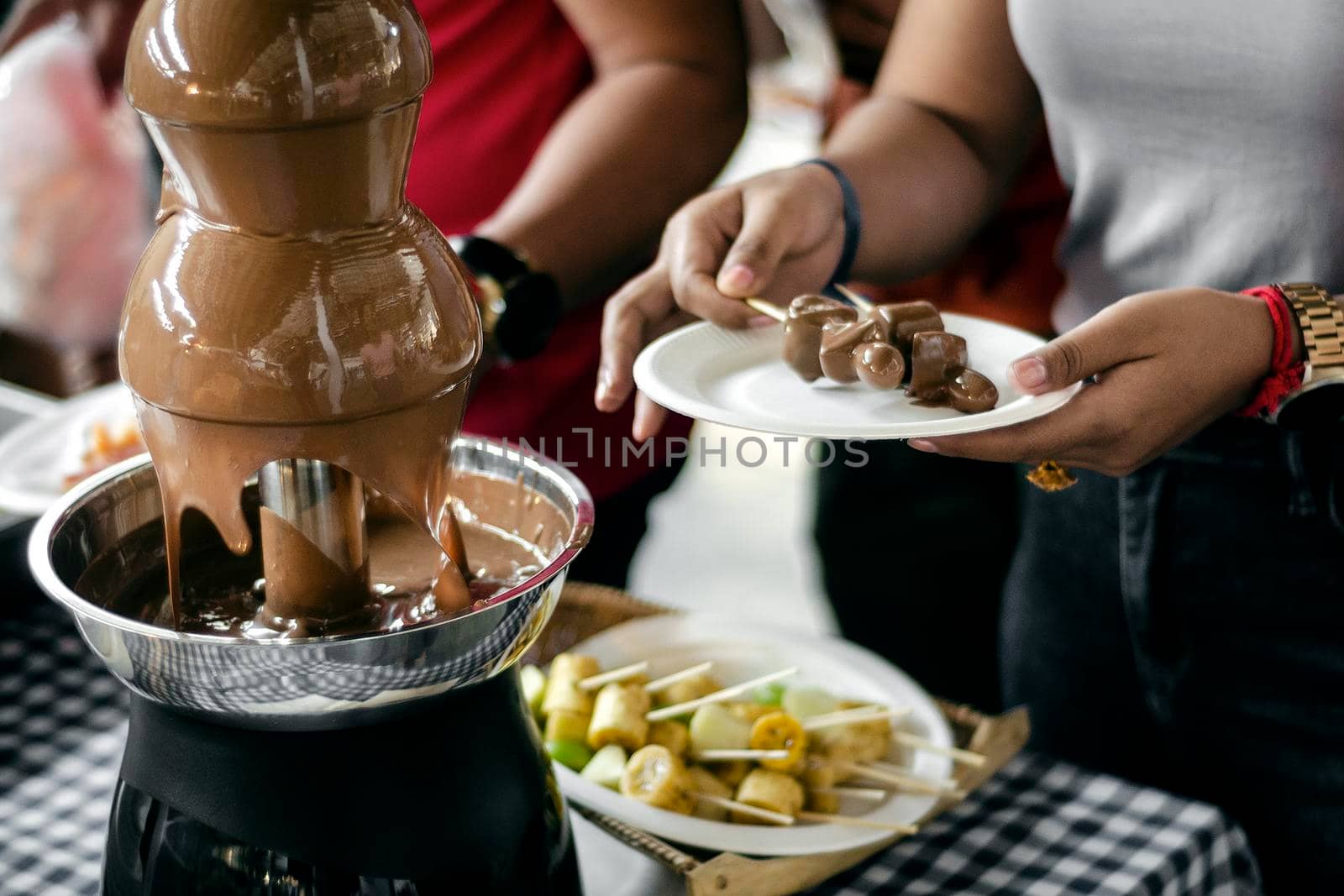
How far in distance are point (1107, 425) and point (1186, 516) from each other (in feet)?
1.02

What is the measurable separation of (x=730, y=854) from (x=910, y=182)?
0.72 meters

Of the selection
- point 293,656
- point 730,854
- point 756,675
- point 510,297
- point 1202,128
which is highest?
point 1202,128

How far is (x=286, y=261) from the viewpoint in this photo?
24.0 inches

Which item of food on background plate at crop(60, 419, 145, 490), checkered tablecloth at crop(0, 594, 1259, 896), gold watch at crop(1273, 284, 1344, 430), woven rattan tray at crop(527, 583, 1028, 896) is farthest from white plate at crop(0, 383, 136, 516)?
gold watch at crop(1273, 284, 1344, 430)

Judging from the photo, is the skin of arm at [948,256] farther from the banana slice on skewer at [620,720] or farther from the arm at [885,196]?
the banana slice on skewer at [620,720]

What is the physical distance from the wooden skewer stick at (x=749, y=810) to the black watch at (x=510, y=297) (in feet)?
1.78

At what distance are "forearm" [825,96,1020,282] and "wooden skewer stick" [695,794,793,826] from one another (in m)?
0.58

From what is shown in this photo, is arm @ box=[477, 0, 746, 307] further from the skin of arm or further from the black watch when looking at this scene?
the skin of arm

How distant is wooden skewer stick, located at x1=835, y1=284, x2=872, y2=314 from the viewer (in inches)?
43.6

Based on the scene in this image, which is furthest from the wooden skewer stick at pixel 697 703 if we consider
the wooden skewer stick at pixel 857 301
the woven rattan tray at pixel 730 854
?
the wooden skewer stick at pixel 857 301

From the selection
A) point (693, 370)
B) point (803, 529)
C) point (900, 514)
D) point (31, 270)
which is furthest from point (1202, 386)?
point (803, 529)

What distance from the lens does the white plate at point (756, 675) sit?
966 millimetres

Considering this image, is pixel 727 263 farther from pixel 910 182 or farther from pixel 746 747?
pixel 746 747

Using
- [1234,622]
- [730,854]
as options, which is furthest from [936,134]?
[730,854]
